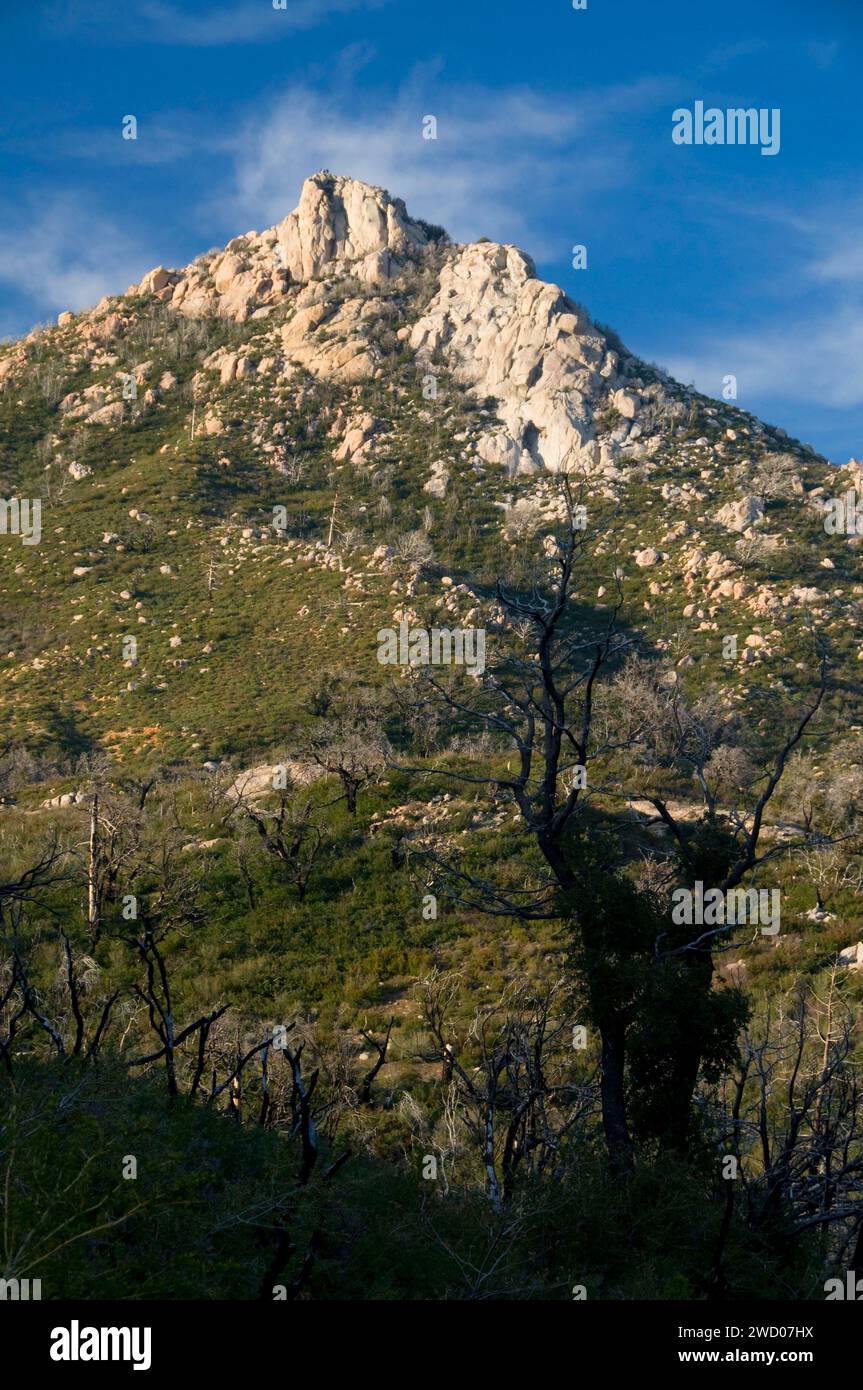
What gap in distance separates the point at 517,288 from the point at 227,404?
97.1ft

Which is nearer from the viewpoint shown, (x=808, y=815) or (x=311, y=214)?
(x=808, y=815)

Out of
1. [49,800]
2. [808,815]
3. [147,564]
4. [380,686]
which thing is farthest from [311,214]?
[808,815]

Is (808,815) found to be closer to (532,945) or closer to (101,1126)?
(532,945)

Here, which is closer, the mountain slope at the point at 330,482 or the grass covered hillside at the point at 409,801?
the grass covered hillside at the point at 409,801

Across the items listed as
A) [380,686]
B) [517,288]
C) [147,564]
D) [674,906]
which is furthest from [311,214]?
[674,906]

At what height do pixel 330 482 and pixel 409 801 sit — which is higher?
pixel 330 482

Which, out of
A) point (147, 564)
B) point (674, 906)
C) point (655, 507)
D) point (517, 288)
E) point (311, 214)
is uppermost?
point (311, 214)

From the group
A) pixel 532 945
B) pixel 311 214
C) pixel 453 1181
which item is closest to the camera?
pixel 453 1181

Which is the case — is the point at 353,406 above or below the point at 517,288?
below

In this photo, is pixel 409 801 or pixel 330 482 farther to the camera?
pixel 330 482

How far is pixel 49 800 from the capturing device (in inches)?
1159

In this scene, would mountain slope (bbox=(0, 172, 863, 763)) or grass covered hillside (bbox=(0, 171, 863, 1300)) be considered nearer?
grass covered hillside (bbox=(0, 171, 863, 1300))
